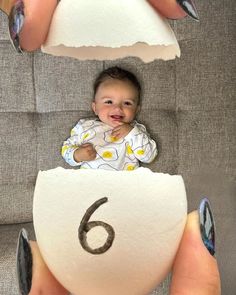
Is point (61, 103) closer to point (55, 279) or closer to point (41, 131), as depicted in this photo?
point (41, 131)

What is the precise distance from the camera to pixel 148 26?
1.50ft

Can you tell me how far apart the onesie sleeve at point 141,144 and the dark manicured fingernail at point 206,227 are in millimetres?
943

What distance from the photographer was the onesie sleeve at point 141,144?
4.73 feet

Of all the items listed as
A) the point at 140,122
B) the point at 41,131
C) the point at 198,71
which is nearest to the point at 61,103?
the point at 41,131

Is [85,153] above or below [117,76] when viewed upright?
below

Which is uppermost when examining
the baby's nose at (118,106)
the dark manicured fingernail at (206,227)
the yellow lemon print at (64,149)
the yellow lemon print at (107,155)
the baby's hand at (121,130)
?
the dark manicured fingernail at (206,227)

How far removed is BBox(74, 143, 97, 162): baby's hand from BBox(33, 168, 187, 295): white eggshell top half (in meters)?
0.98

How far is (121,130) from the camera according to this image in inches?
58.9

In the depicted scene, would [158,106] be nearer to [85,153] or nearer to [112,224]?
[85,153]

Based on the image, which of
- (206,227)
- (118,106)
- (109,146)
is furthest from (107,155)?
(206,227)

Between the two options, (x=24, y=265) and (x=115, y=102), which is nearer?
(x=24, y=265)

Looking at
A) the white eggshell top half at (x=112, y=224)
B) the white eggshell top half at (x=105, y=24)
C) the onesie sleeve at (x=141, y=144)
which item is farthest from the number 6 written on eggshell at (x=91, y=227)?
the onesie sleeve at (x=141, y=144)

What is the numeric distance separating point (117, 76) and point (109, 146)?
0.21 m

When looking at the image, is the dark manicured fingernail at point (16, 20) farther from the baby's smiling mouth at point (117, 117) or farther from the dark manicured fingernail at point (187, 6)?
the baby's smiling mouth at point (117, 117)
